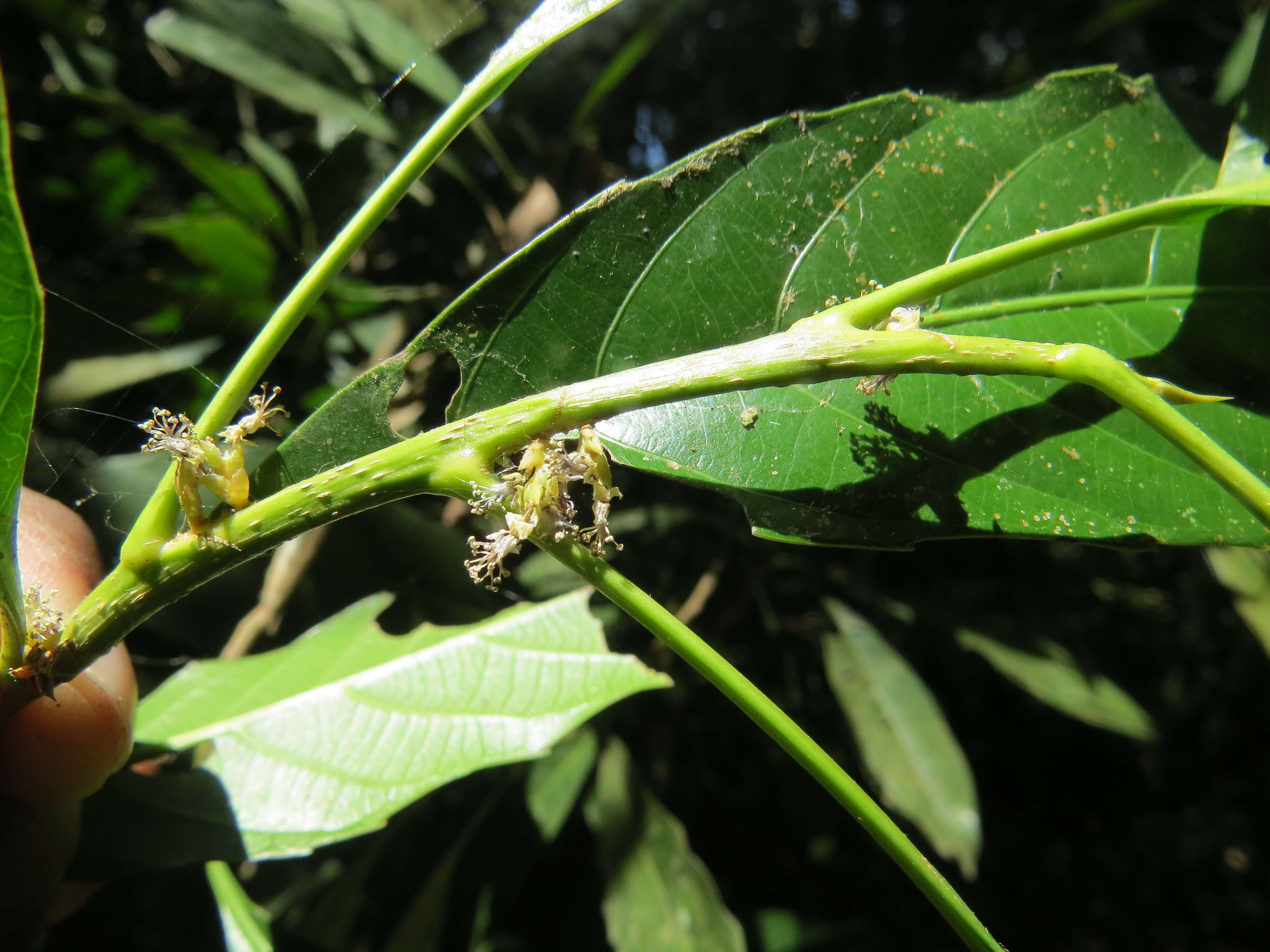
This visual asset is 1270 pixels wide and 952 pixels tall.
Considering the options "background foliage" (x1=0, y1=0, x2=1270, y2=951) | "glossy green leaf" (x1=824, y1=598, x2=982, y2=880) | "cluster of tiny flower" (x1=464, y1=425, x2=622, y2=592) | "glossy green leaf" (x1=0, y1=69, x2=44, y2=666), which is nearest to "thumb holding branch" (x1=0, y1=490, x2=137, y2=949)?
"background foliage" (x1=0, y1=0, x2=1270, y2=951)

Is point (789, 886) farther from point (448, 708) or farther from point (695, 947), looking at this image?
point (448, 708)

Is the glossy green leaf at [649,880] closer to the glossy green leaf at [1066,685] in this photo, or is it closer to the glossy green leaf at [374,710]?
the glossy green leaf at [374,710]

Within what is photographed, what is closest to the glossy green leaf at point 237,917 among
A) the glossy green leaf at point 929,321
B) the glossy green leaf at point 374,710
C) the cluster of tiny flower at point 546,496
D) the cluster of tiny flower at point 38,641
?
the glossy green leaf at point 374,710

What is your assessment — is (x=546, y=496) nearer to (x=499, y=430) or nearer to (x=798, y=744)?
(x=499, y=430)

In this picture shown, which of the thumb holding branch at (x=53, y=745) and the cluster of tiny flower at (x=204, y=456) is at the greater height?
the cluster of tiny flower at (x=204, y=456)

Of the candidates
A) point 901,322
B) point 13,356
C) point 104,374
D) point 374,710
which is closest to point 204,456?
point 13,356
